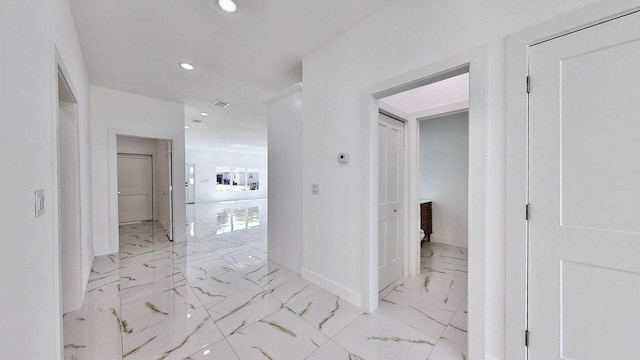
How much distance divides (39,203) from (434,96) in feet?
11.3

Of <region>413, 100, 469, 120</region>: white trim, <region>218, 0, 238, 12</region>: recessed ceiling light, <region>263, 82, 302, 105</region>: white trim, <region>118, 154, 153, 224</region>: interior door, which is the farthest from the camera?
<region>118, 154, 153, 224</region>: interior door

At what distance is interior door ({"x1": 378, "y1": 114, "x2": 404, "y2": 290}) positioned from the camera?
264cm

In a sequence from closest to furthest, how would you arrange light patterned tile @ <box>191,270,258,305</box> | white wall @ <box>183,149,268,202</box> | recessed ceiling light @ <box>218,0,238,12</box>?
recessed ceiling light @ <box>218,0,238,12</box> < light patterned tile @ <box>191,270,258,305</box> < white wall @ <box>183,149,268,202</box>

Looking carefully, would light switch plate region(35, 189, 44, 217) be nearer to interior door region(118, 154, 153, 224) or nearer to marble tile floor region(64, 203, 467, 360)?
marble tile floor region(64, 203, 467, 360)

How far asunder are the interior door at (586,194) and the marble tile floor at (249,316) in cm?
74

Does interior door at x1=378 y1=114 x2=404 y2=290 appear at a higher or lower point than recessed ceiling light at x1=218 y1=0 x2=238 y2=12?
lower

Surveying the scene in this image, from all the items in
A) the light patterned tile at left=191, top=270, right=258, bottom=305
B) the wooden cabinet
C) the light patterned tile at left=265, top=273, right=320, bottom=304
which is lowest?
the light patterned tile at left=265, top=273, right=320, bottom=304

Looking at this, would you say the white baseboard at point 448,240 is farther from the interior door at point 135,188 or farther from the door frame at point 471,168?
the interior door at point 135,188

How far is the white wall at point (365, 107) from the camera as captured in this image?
148 centimetres

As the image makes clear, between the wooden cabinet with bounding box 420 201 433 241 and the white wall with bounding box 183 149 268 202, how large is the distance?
10168mm

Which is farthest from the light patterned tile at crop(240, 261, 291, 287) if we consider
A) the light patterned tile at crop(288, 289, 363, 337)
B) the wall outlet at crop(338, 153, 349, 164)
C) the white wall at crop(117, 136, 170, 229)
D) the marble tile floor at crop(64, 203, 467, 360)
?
the white wall at crop(117, 136, 170, 229)

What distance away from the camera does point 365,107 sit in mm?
2207

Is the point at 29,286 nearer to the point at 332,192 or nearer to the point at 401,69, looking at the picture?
the point at 332,192

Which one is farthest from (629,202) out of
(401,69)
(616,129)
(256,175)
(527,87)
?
(256,175)
